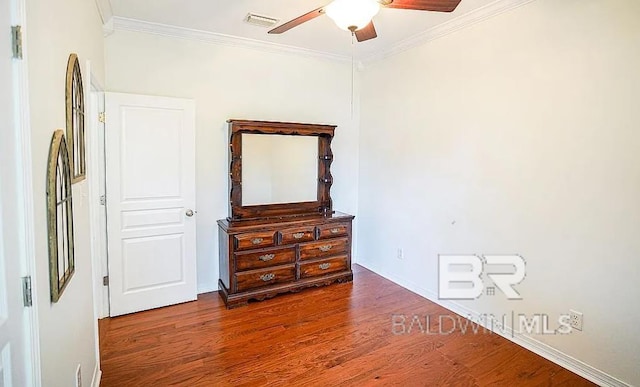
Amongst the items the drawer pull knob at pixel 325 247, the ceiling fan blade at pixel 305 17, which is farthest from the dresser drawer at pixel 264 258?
the ceiling fan blade at pixel 305 17

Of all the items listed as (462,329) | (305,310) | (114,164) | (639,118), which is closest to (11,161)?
(114,164)

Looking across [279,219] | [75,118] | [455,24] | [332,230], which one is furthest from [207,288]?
[455,24]

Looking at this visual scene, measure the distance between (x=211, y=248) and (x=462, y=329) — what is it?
253 centimetres

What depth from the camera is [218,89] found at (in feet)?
12.1

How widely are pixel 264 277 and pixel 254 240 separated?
0.39 meters

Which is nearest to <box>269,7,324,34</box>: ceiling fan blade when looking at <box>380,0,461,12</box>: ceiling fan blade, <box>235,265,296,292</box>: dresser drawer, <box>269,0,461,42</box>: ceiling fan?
<box>269,0,461,42</box>: ceiling fan

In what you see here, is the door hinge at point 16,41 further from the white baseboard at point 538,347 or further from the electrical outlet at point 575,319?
the white baseboard at point 538,347

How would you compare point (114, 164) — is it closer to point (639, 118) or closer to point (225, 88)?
point (225, 88)

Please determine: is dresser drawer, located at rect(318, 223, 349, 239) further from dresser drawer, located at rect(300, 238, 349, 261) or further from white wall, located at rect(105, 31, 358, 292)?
white wall, located at rect(105, 31, 358, 292)

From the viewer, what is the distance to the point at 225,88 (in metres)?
3.72

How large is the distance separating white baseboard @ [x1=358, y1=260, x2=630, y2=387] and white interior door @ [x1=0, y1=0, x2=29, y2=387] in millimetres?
3026

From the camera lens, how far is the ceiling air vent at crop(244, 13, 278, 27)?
10.2 feet

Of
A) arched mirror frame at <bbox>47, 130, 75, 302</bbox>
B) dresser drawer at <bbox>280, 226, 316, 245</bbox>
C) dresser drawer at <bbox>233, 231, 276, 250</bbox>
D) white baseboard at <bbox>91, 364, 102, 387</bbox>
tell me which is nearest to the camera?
arched mirror frame at <bbox>47, 130, 75, 302</bbox>

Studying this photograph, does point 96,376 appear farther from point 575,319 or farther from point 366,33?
point 575,319
